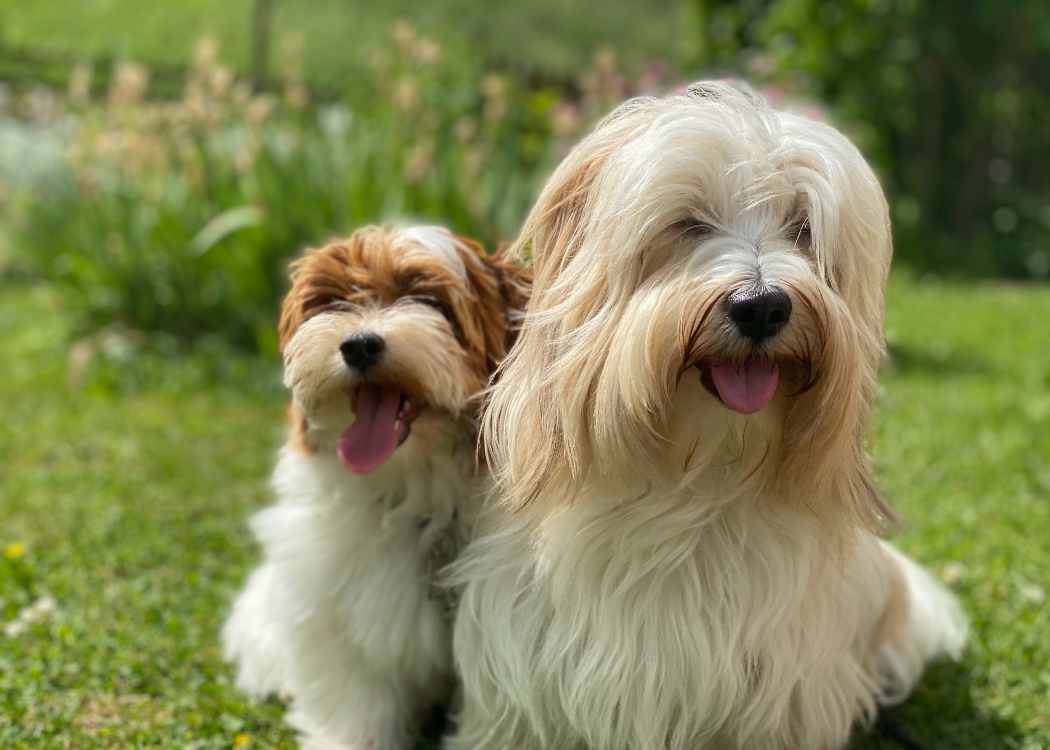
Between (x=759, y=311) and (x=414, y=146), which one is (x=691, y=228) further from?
(x=414, y=146)

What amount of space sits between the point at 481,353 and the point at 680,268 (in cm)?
73

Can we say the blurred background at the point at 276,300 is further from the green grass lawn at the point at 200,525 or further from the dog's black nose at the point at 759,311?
the dog's black nose at the point at 759,311

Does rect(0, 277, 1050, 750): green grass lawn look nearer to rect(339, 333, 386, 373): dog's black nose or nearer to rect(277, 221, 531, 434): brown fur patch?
rect(277, 221, 531, 434): brown fur patch

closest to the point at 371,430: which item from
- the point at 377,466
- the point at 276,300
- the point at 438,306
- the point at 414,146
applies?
the point at 377,466

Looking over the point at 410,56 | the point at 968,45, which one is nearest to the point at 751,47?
the point at 968,45

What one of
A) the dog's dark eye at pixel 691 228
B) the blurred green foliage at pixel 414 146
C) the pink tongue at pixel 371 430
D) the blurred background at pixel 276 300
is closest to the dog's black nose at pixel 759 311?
the dog's dark eye at pixel 691 228

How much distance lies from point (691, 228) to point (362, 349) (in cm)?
82

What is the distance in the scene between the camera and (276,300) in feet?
22.7

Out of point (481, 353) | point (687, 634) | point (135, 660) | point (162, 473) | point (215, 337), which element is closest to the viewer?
point (687, 634)

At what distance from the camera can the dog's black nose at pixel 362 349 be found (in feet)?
9.00

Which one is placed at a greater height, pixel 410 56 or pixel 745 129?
pixel 745 129

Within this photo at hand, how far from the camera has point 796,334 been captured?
2.27m

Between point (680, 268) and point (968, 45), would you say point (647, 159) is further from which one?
point (968, 45)

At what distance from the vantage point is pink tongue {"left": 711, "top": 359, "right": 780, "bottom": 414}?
233cm
